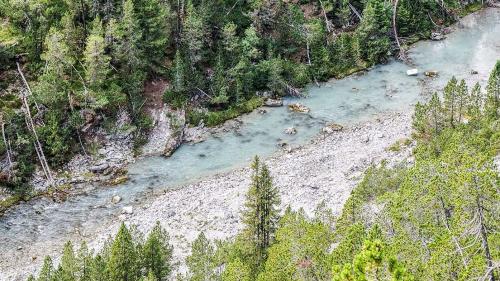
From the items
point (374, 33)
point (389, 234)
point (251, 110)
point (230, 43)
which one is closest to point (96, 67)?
point (230, 43)

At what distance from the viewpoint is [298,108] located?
72375 mm

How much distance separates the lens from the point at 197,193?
57188mm

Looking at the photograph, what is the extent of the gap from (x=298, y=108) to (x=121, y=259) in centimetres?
3844

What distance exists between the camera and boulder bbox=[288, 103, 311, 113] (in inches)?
2832

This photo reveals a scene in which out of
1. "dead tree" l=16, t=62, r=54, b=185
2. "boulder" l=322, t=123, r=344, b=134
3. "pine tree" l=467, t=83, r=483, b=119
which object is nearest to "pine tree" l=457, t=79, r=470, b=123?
"pine tree" l=467, t=83, r=483, b=119

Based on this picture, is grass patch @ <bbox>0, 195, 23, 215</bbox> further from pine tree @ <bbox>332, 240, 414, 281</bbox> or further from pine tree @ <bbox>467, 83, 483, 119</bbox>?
pine tree @ <bbox>332, 240, 414, 281</bbox>

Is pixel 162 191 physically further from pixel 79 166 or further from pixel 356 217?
pixel 356 217

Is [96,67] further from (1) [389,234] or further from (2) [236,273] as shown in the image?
(1) [389,234]

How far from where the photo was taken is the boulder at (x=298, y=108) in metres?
71.9

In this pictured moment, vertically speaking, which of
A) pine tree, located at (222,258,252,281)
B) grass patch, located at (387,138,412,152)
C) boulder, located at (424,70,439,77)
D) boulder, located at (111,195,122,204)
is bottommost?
boulder, located at (111,195,122,204)

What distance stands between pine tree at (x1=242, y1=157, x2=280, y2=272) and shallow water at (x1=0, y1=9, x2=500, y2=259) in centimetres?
1892

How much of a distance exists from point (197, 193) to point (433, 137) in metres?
23.3

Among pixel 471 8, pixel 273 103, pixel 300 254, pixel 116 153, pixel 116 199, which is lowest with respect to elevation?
pixel 116 199

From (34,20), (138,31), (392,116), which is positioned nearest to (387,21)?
(392,116)
